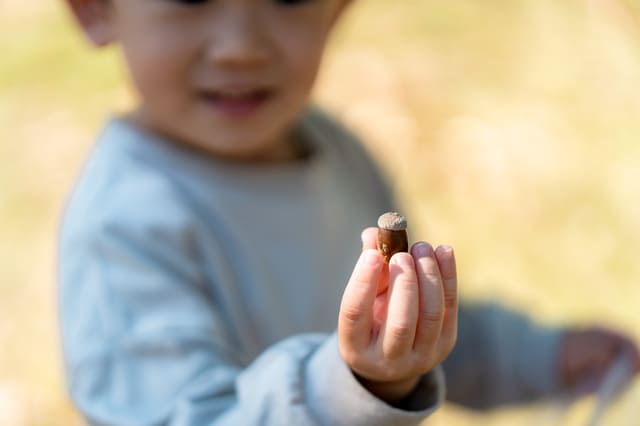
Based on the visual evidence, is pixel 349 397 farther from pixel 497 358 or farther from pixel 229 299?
pixel 497 358

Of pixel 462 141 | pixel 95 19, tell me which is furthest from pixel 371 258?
pixel 462 141

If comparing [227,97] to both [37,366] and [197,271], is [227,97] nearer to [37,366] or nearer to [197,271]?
[197,271]

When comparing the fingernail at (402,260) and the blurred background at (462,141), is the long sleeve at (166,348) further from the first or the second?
the blurred background at (462,141)

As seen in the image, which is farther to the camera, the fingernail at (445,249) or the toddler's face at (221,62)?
the toddler's face at (221,62)

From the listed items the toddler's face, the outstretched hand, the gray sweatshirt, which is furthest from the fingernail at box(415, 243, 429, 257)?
the toddler's face

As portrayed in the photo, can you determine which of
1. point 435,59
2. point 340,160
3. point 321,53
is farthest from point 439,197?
point 321,53

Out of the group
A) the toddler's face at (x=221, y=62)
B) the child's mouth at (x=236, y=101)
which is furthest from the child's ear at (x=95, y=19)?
the child's mouth at (x=236, y=101)
